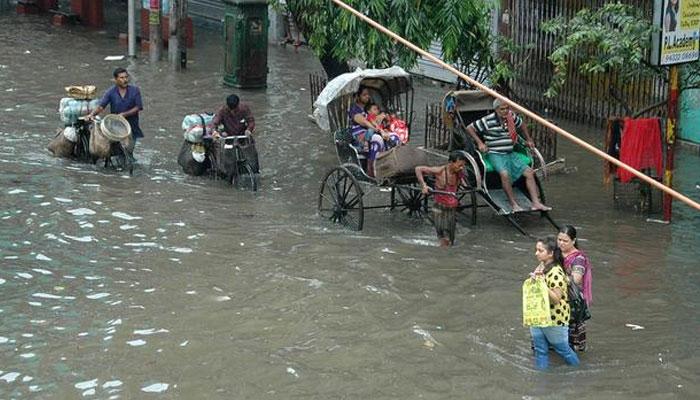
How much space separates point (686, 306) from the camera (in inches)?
440

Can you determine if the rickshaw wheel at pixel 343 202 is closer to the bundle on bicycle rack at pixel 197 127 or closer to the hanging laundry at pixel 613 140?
the bundle on bicycle rack at pixel 197 127

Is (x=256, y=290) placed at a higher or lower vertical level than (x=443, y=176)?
lower

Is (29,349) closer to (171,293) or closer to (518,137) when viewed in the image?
(171,293)

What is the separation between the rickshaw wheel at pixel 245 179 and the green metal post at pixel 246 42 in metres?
6.92

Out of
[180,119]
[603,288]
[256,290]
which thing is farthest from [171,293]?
[180,119]

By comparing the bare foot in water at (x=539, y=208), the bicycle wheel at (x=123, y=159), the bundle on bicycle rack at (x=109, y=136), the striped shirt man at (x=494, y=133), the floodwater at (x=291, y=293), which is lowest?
the floodwater at (x=291, y=293)

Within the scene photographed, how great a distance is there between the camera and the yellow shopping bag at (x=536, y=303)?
913cm

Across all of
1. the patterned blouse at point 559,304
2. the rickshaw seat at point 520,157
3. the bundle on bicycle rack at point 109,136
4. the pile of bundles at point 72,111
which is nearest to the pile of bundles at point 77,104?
the pile of bundles at point 72,111

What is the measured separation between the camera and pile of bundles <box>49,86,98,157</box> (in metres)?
16.4

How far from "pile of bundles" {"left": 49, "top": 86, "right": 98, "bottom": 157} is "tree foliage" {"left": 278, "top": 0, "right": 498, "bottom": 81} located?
2931mm

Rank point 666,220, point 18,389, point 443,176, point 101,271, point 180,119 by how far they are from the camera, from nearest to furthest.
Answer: point 18,389, point 101,271, point 443,176, point 666,220, point 180,119

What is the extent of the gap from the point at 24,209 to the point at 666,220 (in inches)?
277

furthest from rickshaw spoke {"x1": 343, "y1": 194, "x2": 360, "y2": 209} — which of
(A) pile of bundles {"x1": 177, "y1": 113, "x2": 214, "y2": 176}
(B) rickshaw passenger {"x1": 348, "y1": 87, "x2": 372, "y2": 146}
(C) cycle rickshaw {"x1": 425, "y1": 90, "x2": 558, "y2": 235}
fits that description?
(A) pile of bundles {"x1": 177, "y1": 113, "x2": 214, "y2": 176}

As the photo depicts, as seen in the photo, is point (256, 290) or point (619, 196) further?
point (619, 196)
